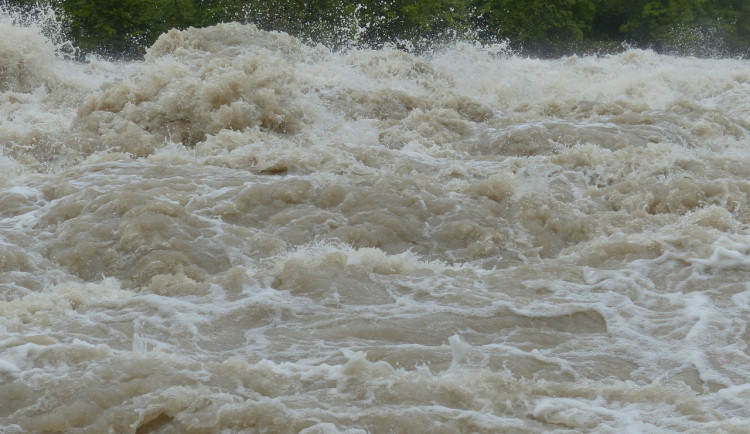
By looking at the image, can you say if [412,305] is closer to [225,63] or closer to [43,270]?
[43,270]

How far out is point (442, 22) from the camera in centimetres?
2322

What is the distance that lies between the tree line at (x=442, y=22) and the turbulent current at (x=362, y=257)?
9968 mm

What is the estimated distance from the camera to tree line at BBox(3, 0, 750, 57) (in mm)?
21125

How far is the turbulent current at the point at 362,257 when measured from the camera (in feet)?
12.4

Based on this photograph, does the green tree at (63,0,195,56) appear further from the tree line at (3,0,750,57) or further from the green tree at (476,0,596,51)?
the green tree at (476,0,596,51)

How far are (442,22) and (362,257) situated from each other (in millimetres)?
18577

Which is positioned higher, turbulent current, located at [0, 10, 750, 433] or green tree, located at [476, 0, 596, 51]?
green tree, located at [476, 0, 596, 51]

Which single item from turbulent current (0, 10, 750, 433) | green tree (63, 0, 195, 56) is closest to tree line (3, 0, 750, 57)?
green tree (63, 0, 195, 56)

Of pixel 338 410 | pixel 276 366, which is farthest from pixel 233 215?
pixel 338 410

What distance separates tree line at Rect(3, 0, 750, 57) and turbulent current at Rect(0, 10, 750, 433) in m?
9.97

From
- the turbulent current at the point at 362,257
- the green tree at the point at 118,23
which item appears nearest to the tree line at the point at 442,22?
the green tree at the point at 118,23

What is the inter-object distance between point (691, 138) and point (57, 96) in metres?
7.75

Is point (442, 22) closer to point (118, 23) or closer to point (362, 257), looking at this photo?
point (118, 23)

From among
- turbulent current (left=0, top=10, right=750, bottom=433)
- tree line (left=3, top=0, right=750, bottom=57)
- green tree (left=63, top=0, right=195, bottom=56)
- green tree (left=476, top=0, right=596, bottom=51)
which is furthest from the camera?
green tree (left=476, top=0, right=596, bottom=51)
